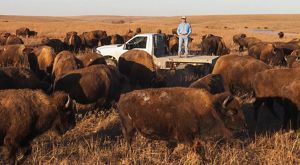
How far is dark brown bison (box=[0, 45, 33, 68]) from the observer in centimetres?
1620

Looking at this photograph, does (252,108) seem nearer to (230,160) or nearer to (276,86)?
(276,86)

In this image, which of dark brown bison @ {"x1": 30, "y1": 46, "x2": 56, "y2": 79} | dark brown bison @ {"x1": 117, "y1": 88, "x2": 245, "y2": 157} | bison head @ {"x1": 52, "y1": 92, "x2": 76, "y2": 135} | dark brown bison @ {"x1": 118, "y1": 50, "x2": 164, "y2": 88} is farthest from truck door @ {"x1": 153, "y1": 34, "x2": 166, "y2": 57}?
dark brown bison @ {"x1": 117, "y1": 88, "x2": 245, "y2": 157}

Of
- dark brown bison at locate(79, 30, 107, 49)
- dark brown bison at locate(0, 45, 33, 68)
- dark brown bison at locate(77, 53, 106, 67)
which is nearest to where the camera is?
dark brown bison at locate(77, 53, 106, 67)

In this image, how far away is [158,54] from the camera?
666 inches

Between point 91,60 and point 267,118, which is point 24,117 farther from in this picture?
point 91,60

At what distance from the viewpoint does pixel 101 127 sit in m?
9.66

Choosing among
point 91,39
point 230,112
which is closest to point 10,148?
Result: point 230,112

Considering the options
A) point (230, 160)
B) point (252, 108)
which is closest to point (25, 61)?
point (252, 108)

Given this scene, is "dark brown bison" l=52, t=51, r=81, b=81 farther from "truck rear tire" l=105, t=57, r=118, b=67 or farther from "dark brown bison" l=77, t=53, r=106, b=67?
"truck rear tire" l=105, t=57, r=118, b=67

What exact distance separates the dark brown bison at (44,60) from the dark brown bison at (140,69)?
7.78 ft

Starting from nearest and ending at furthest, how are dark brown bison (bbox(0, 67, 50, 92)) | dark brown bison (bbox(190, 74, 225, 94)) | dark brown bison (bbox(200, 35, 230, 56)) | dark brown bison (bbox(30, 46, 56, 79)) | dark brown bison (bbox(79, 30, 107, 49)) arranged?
1. dark brown bison (bbox(190, 74, 225, 94))
2. dark brown bison (bbox(0, 67, 50, 92))
3. dark brown bison (bbox(30, 46, 56, 79))
4. dark brown bison (bbox(200, 35, 230, 56))
5. dark brown bison (bbox(79, 30, 107, 49))

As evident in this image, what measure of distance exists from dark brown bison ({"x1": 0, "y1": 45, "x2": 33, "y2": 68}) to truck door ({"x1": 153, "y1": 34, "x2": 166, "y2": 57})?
4534 millimetres

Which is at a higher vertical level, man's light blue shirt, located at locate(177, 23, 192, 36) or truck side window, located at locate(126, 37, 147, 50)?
man's light blue shirt, located at locate(177, 23, 192, 36)

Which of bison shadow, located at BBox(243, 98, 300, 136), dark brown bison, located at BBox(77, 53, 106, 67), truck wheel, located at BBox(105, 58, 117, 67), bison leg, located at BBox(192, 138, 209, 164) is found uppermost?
dark brown bison, located at BBox(77, 53, 106, 67)
